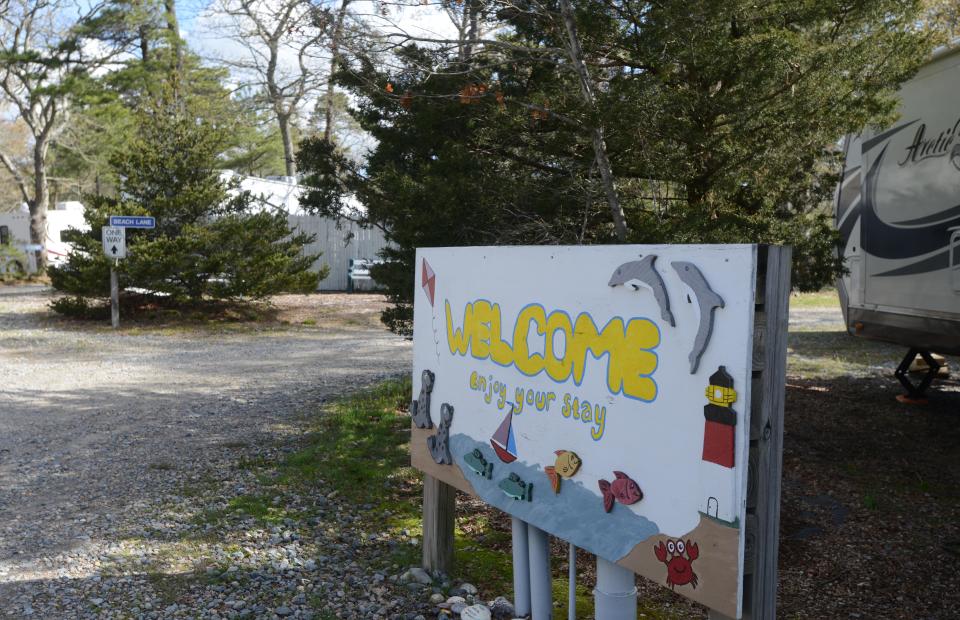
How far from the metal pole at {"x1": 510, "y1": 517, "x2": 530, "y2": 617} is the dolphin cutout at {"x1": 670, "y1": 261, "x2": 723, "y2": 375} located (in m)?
1.47

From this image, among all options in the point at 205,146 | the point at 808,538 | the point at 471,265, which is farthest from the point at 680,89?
the point at 205,146

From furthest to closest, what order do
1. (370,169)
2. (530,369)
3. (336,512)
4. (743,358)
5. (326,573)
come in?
(370,169)
(336,512)
(326,573)
(530,369)
(743,358)

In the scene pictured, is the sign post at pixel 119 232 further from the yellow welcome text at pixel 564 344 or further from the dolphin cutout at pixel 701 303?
the dolphin cutout at pixel 701 303

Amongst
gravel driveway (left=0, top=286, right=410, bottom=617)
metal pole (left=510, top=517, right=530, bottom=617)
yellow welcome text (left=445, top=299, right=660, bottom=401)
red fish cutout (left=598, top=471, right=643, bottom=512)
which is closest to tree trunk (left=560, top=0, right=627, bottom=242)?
yellow welcome text (left=445, top=299, right=660, bottom=401)

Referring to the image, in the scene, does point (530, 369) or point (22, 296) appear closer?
point (530, 369)

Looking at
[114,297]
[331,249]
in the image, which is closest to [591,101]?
[114,297]

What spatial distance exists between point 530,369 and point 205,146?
1375cm

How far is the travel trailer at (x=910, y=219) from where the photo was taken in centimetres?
630

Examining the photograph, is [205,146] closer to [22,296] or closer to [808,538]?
[22,296]

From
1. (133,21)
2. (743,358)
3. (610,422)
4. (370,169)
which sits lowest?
(610,422)

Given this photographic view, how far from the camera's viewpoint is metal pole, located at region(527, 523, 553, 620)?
12.1 feet

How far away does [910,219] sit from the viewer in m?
6.82

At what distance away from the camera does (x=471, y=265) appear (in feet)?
13.0

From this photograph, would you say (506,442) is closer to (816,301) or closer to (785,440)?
(785,440)
